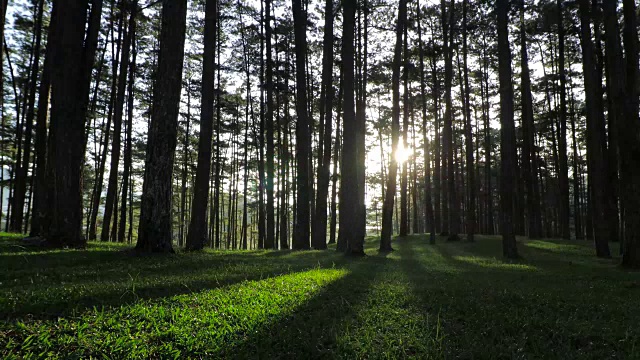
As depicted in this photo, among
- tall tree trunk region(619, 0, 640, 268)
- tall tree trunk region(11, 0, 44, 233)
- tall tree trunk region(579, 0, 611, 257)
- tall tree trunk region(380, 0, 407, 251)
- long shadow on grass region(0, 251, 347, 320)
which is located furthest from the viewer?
tall tree trunk region(11, 0, 44, 233)

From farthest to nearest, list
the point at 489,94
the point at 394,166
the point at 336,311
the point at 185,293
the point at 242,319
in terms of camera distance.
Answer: the point at 489,94 → the point at 394,166 → the point at 185,293 → the point at 336,311 → the point at 242,319

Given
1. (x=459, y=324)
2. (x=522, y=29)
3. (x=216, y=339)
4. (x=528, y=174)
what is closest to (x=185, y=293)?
(x=216, y=339)

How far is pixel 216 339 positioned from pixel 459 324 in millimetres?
2587

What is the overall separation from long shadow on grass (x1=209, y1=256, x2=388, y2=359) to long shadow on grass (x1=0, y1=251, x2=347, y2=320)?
1.68m

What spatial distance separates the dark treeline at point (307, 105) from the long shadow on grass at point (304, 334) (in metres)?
5.99

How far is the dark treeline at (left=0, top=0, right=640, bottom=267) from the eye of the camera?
31.8 ft

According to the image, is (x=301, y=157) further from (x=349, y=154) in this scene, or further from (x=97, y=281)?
(x=97, y=281)

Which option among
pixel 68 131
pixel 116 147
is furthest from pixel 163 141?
pixel 116 147

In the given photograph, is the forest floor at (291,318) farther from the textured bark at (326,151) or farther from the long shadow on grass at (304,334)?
the textured bark at (326,151)

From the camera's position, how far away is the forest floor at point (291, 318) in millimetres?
2793

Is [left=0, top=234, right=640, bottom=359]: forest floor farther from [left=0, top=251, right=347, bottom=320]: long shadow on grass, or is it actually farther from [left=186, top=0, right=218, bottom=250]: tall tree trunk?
[left=186, top=0, right=218, bottom=250]: tall tree trunk

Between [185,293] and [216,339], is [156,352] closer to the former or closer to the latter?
[216,339]

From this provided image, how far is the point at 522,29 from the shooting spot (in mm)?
24219

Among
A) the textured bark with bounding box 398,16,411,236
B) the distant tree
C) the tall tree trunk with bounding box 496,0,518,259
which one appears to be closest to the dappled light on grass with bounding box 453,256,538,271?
the tall tree trunk with bounding box 496,0,518,259
